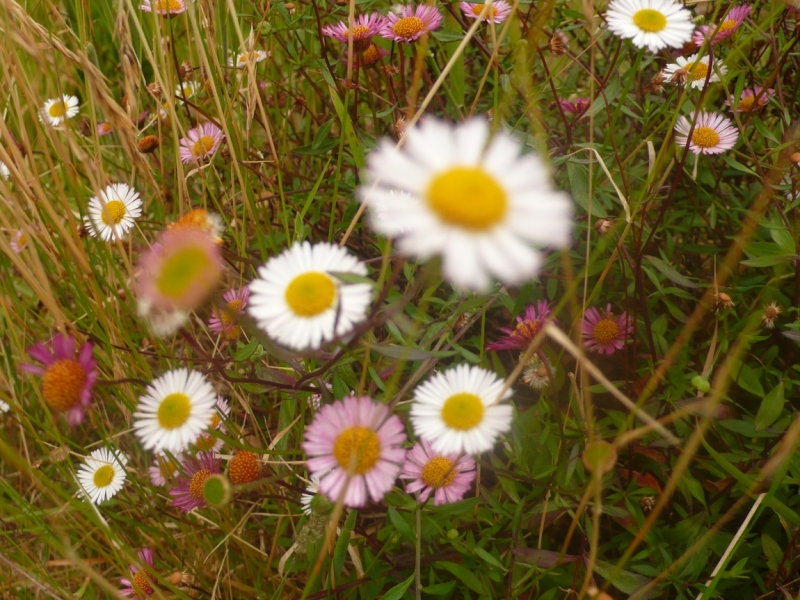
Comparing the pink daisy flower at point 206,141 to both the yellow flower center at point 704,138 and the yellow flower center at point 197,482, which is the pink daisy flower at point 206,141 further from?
the yellow flower center at point 704,138

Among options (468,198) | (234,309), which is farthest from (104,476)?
(468,198)

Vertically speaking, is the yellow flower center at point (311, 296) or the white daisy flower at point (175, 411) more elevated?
the yellow flower center at point (311, 296)

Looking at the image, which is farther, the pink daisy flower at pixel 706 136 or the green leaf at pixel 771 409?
the pink daisy flower at pixel 706 136

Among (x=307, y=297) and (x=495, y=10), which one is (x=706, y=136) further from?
(x=307, y=297)

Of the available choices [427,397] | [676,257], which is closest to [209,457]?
[427,397]

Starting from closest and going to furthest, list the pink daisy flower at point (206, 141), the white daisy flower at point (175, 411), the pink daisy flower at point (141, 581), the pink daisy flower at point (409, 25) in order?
the white daisy flower at point (175, 411) → the pink daisy flower at point (141, 581) → the pink daisy flower at point (409, 25) → the pink daisy flower at point (206, 141)

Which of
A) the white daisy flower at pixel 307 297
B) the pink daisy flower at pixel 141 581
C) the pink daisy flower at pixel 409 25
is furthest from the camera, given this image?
the pink daisy flower at pixel 409 25

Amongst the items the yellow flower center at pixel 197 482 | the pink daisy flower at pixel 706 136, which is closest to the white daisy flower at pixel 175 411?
the yellow flower center at pixel 197 482

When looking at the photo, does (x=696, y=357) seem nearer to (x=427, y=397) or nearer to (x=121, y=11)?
(x=427, y=397)

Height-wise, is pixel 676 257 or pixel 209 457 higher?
pixel 676 257
